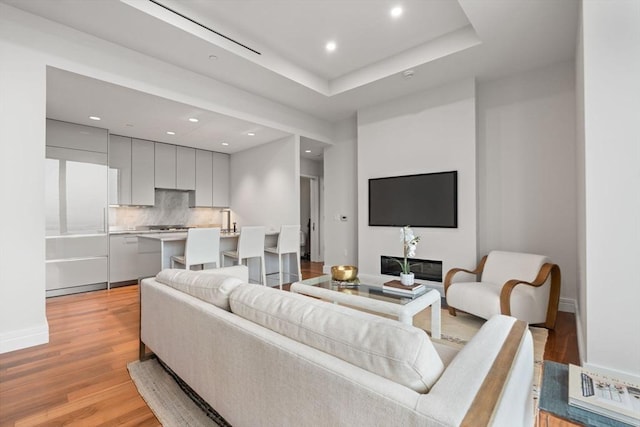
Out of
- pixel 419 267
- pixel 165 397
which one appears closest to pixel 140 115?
pixel 165 397

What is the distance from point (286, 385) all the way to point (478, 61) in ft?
12.7

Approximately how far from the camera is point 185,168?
586 cm

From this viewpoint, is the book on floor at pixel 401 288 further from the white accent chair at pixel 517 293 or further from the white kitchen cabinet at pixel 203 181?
the white kitchen cabinet at pixel 203 181

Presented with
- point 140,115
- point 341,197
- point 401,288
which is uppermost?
point 140,115

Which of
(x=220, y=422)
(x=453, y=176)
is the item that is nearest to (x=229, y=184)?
(x=453, y=176)

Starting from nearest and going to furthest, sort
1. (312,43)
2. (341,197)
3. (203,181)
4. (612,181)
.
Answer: (612,181), (312,43), (341,197), (203,181)

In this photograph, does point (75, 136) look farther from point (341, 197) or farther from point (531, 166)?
point (531, 166)

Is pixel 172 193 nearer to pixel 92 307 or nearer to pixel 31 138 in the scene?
pixel 92 307

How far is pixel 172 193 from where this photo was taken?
6.01 metres

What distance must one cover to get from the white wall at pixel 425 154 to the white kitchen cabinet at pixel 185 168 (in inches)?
131

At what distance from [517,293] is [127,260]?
5232 mm

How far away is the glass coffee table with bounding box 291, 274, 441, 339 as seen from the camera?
2.12m

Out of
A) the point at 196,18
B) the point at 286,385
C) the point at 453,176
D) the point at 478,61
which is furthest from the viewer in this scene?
the point at 453,176

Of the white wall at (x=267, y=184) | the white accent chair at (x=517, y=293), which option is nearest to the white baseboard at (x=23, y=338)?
the white wall at (x=267, y=184)
